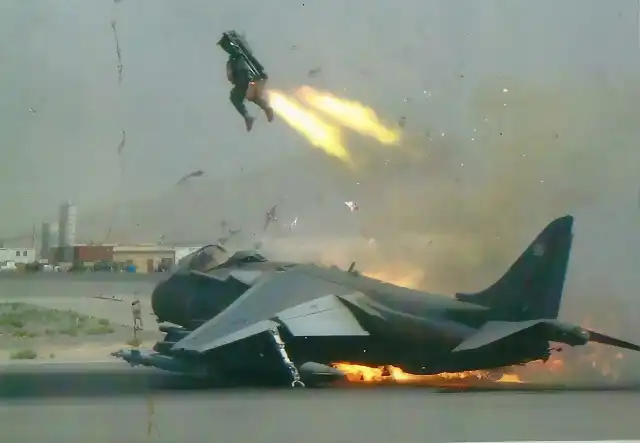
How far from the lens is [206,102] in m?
1.96

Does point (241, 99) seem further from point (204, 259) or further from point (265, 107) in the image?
point (204, 259)

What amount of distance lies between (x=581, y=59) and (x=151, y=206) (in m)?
1.48

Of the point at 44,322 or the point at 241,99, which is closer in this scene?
the point at 44,322

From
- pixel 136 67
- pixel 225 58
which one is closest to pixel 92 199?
pixel 136 67

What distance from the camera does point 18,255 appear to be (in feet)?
6.13

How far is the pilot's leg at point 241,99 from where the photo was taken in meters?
1.96

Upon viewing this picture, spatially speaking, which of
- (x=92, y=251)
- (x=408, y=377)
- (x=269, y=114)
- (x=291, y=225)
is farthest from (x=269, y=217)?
(x=408, y=377)

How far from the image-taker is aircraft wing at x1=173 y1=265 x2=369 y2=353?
189 cm

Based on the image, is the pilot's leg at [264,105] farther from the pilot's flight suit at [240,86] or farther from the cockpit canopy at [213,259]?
the cockpit canopy at [213,259]


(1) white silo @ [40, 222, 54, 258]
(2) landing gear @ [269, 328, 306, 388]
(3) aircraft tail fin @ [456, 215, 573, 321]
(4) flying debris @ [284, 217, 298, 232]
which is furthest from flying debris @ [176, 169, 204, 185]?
(3) aircraft tail fin @ [456, 215, 573, 321]

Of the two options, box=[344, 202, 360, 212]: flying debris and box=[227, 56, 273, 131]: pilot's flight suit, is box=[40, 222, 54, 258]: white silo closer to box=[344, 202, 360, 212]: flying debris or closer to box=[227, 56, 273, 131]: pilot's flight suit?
box=[227, 56, 273, 131]: pilot's flight suit

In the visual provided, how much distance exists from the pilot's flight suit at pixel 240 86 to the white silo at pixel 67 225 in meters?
0.59

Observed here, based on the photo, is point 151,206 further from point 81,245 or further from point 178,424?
point 178,424

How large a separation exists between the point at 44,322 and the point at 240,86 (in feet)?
3.08
